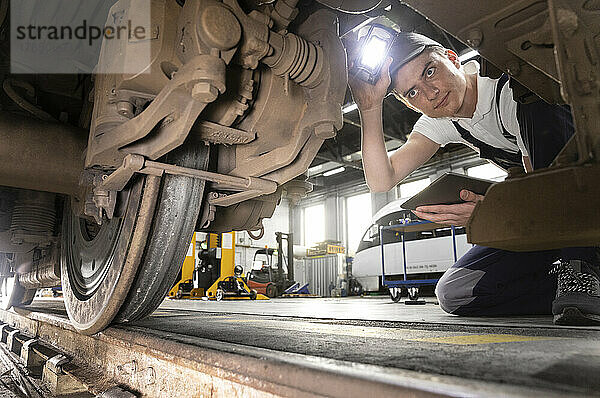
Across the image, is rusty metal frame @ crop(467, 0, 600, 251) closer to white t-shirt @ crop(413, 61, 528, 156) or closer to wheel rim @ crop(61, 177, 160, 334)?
wheel rim @ crop(61, 177, 160, 334)

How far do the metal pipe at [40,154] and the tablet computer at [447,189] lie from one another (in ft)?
4.23

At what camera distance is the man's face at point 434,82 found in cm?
204

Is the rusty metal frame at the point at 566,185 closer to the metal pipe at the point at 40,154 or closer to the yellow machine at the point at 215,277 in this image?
the metal pipe at the point at 40,154

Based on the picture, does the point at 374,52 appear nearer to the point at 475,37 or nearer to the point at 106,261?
the point at 475,37

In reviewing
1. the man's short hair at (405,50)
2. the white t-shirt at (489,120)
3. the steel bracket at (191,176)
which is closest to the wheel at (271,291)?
the white t-shirt at (489,120)

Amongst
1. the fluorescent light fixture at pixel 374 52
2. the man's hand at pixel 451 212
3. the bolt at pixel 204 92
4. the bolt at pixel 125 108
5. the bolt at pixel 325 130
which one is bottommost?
the man's hand at pixel 451 212

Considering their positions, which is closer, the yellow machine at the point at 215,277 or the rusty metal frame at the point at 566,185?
the rusty metal frame at the point at 566,185

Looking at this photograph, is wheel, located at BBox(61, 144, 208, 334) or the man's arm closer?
wheel, located at BBox(61, 144, 208, 334)

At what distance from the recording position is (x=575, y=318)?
145cm

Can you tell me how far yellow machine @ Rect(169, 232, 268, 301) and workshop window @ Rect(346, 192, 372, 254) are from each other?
16.9 ft

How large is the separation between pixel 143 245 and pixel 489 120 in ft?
5.17

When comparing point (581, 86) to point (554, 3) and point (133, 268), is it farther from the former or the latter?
point (133, 268)

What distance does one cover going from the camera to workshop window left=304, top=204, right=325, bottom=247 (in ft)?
53.8

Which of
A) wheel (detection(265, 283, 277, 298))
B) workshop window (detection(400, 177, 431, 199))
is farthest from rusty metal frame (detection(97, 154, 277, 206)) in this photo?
workshop window (detection(400, 177, 431, 199))
